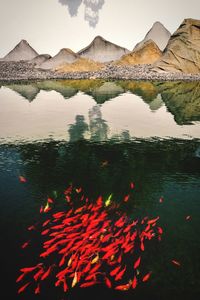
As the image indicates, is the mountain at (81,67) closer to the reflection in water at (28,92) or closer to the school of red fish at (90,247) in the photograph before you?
the reflection in water at (28,92)

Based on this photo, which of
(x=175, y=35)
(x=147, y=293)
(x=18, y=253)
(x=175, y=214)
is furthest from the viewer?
(x=175, y=35)

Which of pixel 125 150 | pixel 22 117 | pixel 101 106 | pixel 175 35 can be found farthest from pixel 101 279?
pixel 175 35

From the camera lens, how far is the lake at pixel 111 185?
35.1 ft

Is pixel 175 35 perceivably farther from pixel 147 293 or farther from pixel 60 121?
pixel 147 293

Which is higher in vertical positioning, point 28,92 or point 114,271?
Result: point 28,92

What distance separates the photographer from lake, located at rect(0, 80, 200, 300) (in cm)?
1070

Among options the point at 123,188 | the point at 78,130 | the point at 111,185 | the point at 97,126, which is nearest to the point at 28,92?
the point at 97,126

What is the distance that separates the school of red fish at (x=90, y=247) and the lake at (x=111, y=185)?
99 mm

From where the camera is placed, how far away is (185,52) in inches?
5527

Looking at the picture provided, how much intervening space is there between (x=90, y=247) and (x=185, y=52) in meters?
142

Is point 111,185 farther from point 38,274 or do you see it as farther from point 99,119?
point 99,119

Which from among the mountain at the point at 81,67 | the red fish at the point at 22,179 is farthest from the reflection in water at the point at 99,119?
the mountain at the point at 81,67

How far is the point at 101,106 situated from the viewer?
45.4 meters

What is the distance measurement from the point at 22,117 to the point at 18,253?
27.8 meters
